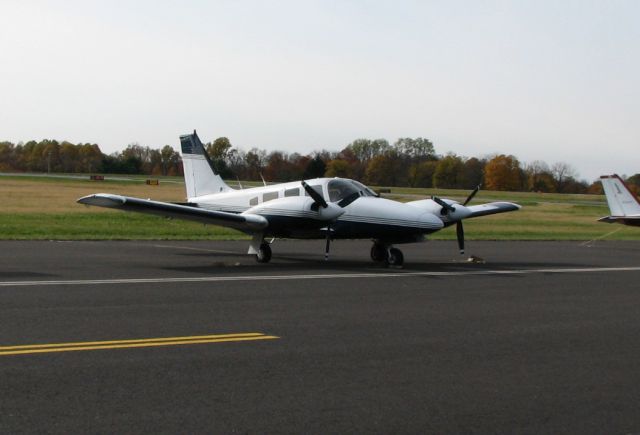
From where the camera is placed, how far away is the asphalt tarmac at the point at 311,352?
21.4 feet

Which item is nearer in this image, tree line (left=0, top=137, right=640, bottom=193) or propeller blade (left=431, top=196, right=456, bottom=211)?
propeller blade (left=431, top=196, right=456, bottom=211)

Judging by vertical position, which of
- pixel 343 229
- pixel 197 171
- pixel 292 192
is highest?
pixel 197 171

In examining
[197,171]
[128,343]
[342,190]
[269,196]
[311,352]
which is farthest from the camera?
[197,171]

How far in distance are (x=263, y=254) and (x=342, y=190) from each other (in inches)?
105

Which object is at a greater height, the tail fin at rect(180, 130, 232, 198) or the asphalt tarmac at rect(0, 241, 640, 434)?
the tail fin at rect(180, 130, 232, 198)

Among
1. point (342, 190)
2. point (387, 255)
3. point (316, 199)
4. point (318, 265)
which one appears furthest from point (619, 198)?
point (316, 199)

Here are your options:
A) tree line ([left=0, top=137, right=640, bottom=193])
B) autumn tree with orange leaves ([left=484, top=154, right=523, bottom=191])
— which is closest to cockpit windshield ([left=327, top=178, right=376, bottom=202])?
tree line ([left=0, top=137, right=640, bottom=193])

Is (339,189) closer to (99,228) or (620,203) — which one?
(620,203)

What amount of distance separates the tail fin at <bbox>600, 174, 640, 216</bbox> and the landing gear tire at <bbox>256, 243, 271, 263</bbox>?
15616 mm

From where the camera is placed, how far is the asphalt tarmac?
653 cm

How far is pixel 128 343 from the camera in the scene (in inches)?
364

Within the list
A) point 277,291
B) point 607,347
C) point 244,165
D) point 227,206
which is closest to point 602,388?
point 607,347

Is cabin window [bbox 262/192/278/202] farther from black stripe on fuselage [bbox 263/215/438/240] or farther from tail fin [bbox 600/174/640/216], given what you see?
tail fin [bbox 600/174/640/216]

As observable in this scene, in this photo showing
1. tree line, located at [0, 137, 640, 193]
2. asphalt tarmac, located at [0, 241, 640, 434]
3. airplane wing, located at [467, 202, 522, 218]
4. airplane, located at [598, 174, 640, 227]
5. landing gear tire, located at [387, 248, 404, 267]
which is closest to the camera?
asphalt tarmac, located at [0, 241, 640, 434]
